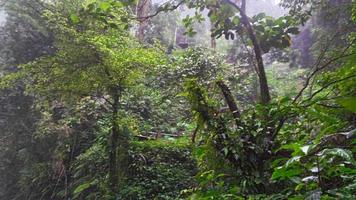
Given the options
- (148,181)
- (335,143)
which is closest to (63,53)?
(148,181)

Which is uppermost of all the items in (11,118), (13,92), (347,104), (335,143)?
(347,104)

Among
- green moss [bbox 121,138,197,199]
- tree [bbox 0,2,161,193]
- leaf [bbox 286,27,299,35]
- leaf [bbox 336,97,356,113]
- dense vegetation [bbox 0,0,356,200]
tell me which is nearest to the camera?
leaf [bbox 336,97,356,113]

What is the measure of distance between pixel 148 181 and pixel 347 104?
15.8ft

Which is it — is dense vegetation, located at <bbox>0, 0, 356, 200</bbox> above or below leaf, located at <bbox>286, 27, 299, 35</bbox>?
→ below

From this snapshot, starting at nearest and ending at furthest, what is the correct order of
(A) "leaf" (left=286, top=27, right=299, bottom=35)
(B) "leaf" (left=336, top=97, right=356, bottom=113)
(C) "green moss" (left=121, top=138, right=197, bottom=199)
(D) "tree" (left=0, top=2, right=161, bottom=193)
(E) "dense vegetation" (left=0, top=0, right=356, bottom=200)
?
(B) "leaf" (left=336, top=97, right=356, bottom=113) → (E) "dense vegetation" (left=0, top=0, right=356, bottom=200) → (A) "leaf" (left=286, top=27, right=299, bottom=35) → (D) "tree" (left=0, top=2, right=161, bottom=193) → (C) "green moss" (left=121, top=138, right=197, bottom=199)

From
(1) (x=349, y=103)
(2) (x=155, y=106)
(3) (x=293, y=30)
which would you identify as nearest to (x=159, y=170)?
(2) (x=155, y=106)

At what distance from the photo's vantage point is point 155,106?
7.73 meters

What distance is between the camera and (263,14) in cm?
199

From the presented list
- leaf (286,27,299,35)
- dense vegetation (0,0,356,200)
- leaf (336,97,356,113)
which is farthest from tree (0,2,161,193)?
leaf (336,97,356,113)

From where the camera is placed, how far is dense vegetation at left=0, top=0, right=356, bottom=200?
1.62 m

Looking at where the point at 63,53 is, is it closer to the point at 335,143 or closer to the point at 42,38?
the point at 42,38

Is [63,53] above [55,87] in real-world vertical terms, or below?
above

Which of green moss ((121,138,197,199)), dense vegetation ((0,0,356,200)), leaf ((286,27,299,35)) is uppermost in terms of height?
leaf ((286,27,299,35))

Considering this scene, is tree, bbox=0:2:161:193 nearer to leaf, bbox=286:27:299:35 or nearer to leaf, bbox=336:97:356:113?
leaf, bbox=286:27:299:35
